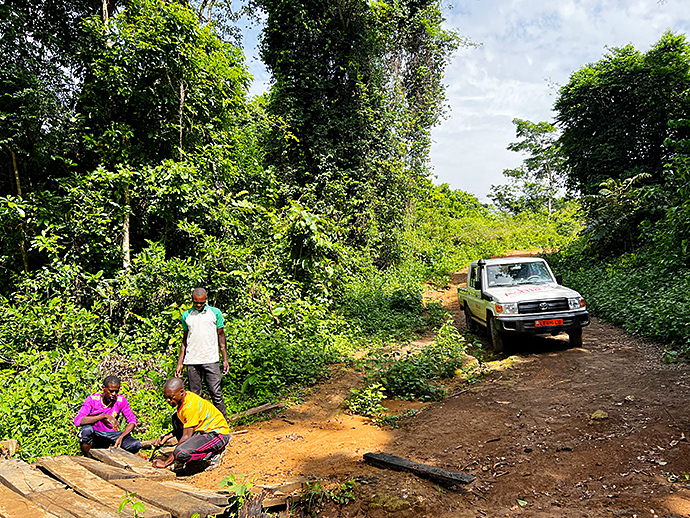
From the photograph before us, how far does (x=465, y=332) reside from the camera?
35.9 ft

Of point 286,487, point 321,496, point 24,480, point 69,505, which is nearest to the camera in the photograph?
point 69,505

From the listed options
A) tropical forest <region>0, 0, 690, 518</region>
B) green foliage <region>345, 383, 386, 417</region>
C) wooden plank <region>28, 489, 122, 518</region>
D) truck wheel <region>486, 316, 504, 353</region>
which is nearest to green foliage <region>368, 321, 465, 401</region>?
tropical forest <region>0, 0, 690, 518</region>

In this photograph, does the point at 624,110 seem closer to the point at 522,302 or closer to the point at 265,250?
Answer: the point at 522,302

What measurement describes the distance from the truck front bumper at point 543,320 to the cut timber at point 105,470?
6535 millimetres

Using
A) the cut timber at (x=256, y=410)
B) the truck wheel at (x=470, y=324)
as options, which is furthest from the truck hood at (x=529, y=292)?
the cut timber at (x=256, y=410)

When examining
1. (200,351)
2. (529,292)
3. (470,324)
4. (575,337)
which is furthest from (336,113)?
(200,351)

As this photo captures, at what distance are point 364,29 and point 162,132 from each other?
33.0 ft

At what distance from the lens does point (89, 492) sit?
3.33 meters

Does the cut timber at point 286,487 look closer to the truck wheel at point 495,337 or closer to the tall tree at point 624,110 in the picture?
the truck wheel at point 495,337

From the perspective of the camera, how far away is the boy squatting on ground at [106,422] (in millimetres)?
5066

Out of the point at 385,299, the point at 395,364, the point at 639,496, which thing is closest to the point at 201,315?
the point at 395,364

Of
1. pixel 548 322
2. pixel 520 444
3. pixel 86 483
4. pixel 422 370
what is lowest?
pixel 520 444

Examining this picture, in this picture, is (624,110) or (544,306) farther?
(624,110)

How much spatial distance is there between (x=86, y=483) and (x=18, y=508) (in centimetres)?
78
